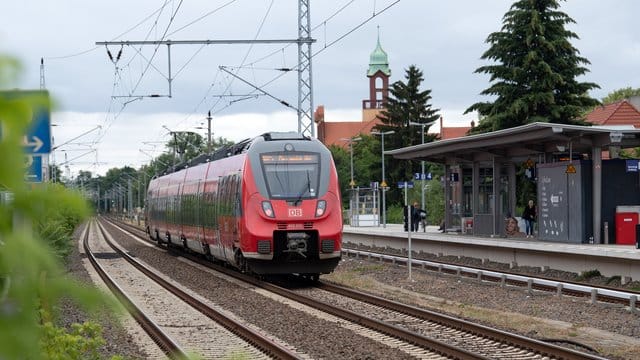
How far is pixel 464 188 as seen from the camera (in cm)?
3703

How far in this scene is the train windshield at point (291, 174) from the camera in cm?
2003

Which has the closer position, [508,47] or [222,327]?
[222,327]

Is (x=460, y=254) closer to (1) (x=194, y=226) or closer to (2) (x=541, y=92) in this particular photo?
(1) (x=194, y=226)

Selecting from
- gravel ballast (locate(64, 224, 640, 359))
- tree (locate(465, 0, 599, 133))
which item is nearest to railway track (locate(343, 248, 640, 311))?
gravel ballast (locate(64, 224, 640, 359))

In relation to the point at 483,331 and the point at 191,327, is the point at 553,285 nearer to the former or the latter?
the point at 483,331

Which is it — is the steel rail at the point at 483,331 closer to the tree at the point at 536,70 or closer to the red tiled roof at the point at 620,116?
the tree at the point at 536,70

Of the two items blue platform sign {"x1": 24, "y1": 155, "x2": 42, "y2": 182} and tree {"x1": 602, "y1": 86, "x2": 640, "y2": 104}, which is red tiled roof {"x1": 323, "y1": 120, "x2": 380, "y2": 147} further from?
blue platform sign {"x1": 24, "y1": 155, "x2": 42, "y2": 182}

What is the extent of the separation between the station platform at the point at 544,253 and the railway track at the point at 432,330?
21.5ft

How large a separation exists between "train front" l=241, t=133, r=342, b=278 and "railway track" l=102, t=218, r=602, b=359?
122 centimetres

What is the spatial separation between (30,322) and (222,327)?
42.5ft

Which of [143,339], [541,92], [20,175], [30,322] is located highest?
[541,92]

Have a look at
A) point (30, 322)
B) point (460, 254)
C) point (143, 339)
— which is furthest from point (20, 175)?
point (460, 254)

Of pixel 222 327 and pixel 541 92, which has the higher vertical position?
pixel 541 92

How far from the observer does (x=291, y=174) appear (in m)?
20.2
